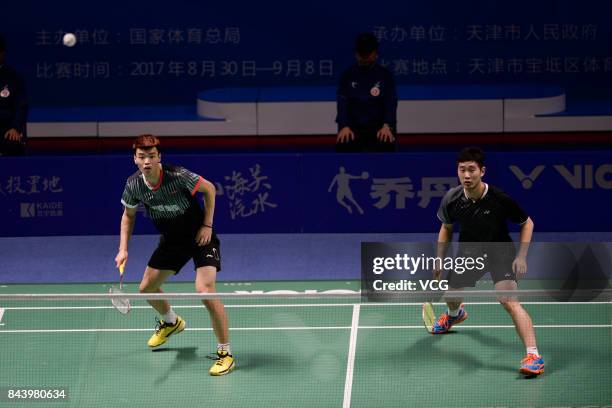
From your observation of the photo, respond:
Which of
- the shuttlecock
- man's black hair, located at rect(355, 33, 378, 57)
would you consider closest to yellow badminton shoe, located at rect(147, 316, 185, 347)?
man's black hair, located at rect(355, 33, 378, 57)

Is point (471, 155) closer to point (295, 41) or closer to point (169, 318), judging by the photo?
point (169, 318)

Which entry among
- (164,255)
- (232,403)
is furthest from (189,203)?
(232,403)

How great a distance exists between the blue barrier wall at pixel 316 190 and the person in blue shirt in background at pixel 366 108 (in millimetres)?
156

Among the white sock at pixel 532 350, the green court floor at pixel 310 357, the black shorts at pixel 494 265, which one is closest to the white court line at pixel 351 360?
the green court floor at pixel 310 357

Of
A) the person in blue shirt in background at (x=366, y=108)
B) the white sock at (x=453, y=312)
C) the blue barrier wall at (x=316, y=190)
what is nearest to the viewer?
the white sock at (x=453, y=312)

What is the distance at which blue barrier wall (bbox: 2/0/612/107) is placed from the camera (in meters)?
14.3

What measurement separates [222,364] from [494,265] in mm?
1943

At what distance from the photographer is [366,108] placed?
11539mm

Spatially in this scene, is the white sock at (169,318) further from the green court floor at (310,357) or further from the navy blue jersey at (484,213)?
the navy blue jersey at (484,213)

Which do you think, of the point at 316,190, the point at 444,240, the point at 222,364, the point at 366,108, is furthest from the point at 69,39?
the point at 444,240

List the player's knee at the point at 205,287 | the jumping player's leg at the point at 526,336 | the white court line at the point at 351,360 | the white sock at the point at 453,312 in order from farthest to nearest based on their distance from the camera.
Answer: the white sock at the point at 453,312
the player's knee at the point at 205,287
the jumping player's leg at the point at 526,336
the white court line at the point at 351,360

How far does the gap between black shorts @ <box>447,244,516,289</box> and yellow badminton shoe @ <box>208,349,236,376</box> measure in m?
1.60

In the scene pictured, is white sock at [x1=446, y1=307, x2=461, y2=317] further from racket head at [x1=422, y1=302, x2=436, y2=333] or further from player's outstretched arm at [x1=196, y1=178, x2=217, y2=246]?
player's outstretched arm at [x1=196, y1=178, x2=217, y2=246]

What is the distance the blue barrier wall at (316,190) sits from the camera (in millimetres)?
11578
